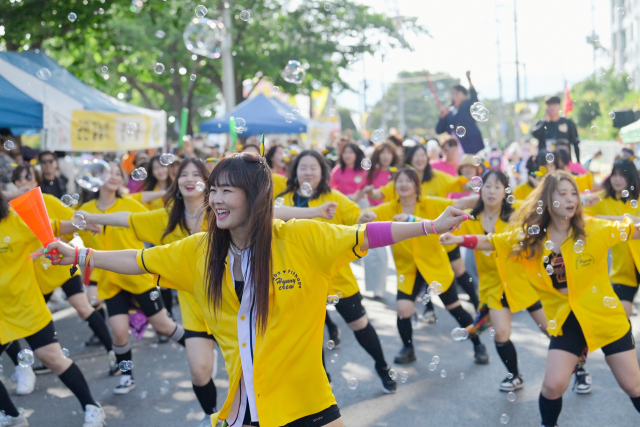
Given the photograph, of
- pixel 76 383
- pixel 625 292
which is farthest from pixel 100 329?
pixel 625 292

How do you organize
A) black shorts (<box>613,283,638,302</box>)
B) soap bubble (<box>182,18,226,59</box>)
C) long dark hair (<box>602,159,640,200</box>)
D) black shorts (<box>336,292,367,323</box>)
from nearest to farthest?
black shorts (<box>336,292,367,323</box>) < black shorts (<box>613,283,638,302</box>) < long dark hair (<box>602,159,640,200</box>) < soap bubble (<box>182,18,226,59</box>)

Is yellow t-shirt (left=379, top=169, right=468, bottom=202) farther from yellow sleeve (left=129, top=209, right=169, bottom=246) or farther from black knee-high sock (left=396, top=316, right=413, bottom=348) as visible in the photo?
yellow sleeve (left=129, top=209, right=169, bottom=246)

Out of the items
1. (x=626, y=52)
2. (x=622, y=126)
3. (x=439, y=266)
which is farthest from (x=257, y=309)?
(x=626, y=52)

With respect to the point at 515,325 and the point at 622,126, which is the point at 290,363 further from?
the point at 622,126

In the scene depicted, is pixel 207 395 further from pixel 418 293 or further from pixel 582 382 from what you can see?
pixel 582 382

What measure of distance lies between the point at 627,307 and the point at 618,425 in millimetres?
1353

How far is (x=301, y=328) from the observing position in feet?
9.57

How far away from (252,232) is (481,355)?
3.82 meters

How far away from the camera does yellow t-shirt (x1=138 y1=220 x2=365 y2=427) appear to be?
9.33 feet

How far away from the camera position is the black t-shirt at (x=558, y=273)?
167 inches

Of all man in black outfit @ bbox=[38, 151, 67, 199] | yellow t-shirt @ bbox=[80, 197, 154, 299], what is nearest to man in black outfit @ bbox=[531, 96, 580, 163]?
yellow t-shirt @ bbox=[80, 197, 154, 299]

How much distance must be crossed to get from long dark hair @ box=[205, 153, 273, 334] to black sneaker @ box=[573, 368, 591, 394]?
3384 millimetres

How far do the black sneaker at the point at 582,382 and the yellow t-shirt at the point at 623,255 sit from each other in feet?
2.97

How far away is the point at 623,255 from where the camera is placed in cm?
577
